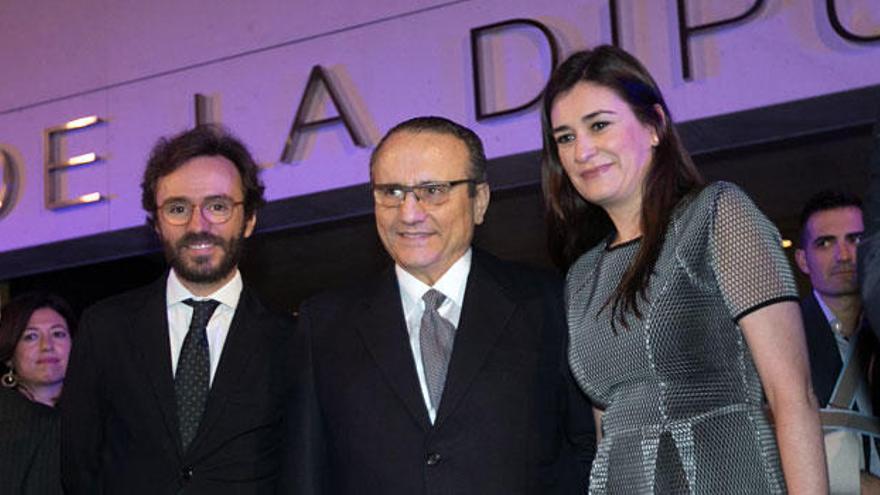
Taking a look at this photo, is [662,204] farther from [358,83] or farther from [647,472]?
[358,83]

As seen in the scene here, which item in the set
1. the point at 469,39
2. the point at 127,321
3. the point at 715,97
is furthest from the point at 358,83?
the point at 127,321

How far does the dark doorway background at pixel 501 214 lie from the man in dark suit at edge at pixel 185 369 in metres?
1.25

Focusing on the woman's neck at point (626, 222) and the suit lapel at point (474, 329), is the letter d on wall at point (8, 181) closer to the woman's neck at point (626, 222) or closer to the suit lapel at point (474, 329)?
the suit lapel at point (474, 329)

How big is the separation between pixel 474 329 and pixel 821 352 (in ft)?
6.34

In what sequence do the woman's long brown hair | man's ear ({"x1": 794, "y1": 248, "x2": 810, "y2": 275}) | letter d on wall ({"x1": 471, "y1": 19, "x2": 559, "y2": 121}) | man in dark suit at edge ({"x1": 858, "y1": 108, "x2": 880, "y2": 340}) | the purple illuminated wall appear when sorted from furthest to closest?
letter d on wall ({"x1": 471, "y1": 19, "x2": 559, "y2": 121}) < the purple illuminated wall < man's ear ({"x1": 794, "y1": 248, "x2": 810, "y2": 275}) < the woman's long brown hair < man in dark suit at edge ({"x1": 858, "y1": 108, "x2": 880, "y2": 340})

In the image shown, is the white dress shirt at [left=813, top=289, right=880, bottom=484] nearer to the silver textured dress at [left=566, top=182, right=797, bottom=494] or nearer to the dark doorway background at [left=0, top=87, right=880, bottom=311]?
the dark doorway background at [left=0, top=87, right=880, bottom=311]

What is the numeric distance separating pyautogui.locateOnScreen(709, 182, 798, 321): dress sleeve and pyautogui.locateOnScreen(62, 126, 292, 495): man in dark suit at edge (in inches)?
49.1

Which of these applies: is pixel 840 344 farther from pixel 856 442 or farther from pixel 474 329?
pixel 474 329

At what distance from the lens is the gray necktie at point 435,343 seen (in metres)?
2.81

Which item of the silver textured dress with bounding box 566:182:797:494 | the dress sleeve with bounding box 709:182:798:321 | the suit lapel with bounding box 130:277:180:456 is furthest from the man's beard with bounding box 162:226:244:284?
the dress sleeve with bounding box 709:182:798:321

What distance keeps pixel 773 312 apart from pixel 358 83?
3.95 meters

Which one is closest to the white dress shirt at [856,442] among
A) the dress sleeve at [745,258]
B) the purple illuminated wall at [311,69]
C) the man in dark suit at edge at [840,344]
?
the man in dark suit at edge at [840,344]

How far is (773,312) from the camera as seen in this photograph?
94.7 inches

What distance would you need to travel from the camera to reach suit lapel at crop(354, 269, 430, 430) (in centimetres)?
277
